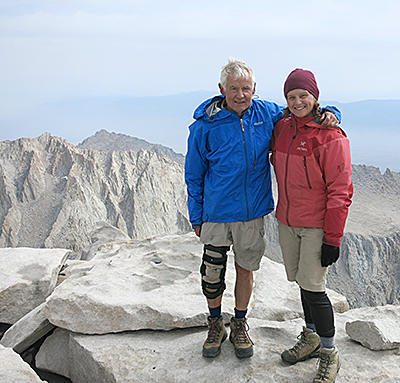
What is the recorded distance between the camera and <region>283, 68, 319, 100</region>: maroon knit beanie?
2.84 m

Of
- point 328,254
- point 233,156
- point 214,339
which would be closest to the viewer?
point 328,254

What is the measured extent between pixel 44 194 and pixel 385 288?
28.2 m

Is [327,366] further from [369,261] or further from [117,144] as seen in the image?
[117,144]

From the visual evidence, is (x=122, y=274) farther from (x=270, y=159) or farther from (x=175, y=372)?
(x=270, y=159)

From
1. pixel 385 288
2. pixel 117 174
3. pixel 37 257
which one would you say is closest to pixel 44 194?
pixel 117 174

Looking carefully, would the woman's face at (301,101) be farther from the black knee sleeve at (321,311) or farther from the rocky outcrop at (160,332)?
the rocky outcrop at (160,332)

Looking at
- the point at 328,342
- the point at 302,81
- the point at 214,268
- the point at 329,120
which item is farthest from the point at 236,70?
the point at 328,342

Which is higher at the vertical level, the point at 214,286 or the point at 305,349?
the point at 214,286

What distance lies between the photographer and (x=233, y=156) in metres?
3.12

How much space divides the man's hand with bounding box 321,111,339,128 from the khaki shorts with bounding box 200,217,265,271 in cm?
102

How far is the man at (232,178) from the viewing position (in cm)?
→ 311

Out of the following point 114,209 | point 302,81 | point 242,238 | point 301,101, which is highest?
point 302,81

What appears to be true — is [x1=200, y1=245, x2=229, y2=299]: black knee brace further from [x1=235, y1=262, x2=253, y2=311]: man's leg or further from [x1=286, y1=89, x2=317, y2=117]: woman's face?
[x1=286, y1=89, x2=317, y2=117]: woman's face

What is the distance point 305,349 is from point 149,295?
1928mm
